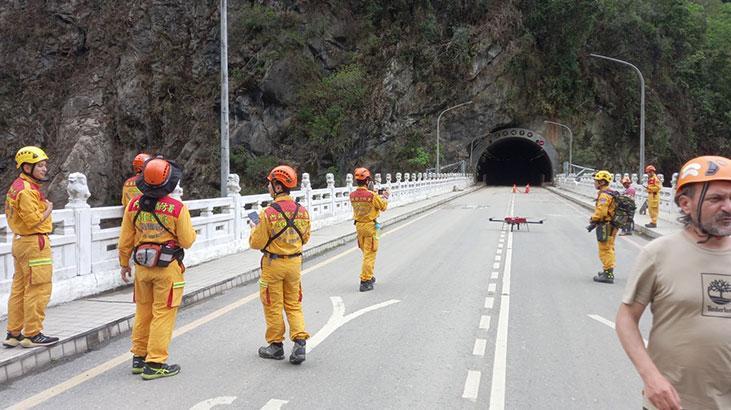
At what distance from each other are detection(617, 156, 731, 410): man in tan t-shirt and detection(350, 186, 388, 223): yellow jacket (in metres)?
6.86

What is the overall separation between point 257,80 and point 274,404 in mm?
51964

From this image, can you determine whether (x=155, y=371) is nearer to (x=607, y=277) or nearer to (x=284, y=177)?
(x=284, y=177)

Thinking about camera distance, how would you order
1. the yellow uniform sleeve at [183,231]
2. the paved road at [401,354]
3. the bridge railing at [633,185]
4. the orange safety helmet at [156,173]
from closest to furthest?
the paved road at [401,354] < the orange safety helmet at [156,173] < the yellow uniform sleeve at [183,231] < the bridge railing at [633,185]

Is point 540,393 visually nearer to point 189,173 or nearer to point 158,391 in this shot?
point 158,391

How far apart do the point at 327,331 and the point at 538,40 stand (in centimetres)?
6092

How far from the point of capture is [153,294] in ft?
17.0

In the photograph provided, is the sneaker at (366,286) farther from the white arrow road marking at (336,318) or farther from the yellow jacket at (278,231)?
the yellow jacket at (278,231)

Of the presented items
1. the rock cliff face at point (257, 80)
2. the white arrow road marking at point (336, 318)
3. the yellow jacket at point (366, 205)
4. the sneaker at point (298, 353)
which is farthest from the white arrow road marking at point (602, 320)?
the rock cliff face at point (257, 80)

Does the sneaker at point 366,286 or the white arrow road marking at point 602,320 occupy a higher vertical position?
the sneaker at point 366,286

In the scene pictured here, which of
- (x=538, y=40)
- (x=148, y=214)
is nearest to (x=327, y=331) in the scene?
(x=148, y=214)

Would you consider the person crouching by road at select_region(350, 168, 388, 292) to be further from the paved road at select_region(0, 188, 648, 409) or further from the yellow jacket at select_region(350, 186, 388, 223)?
the paved road at select_region(0, 188, 648, 409)

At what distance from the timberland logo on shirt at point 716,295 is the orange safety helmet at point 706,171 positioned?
394mm

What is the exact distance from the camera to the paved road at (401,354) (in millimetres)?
4738

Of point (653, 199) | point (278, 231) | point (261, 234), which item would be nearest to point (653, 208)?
point (653, 199)
